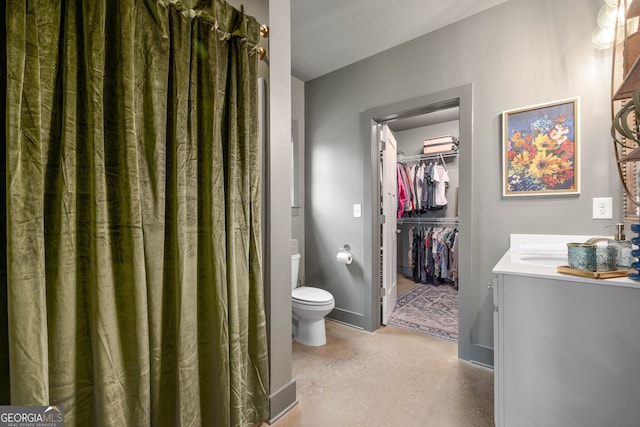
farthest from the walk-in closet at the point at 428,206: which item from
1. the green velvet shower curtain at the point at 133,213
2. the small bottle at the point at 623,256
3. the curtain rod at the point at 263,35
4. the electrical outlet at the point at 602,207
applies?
the green velvet shower curtain at the point at 133,213

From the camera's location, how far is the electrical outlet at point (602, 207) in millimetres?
1641

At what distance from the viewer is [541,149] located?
185cm

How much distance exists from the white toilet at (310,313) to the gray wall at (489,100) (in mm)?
491

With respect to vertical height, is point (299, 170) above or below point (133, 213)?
above

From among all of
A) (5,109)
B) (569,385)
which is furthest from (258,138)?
(569,385)

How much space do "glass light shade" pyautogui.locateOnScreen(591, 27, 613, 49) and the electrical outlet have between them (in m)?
0.90

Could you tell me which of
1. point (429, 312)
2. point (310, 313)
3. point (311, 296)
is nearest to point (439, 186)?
point (429, 312)

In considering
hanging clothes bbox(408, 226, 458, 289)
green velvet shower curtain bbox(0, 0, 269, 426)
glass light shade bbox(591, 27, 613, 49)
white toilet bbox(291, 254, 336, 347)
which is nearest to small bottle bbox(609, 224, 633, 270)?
glass light shade bbox(591, 27, 613, 49)

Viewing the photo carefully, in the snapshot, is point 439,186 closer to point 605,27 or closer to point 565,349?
point 605,27

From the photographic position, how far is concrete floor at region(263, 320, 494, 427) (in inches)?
59.6

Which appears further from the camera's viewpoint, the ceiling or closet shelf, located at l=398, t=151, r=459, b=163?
closet shelf, located at l=398, t=151, r=459, b=163

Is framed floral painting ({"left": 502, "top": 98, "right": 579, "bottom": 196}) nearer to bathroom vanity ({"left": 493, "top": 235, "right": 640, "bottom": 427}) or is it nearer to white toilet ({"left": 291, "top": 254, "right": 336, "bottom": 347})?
bathroom vanity ({"left": 493, "top": 235, "right": 640, "bottom": 427})

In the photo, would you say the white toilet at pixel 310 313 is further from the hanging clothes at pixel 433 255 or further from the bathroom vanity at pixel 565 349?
the hanging clothes at pixel 433 255

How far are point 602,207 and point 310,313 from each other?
2.06m
